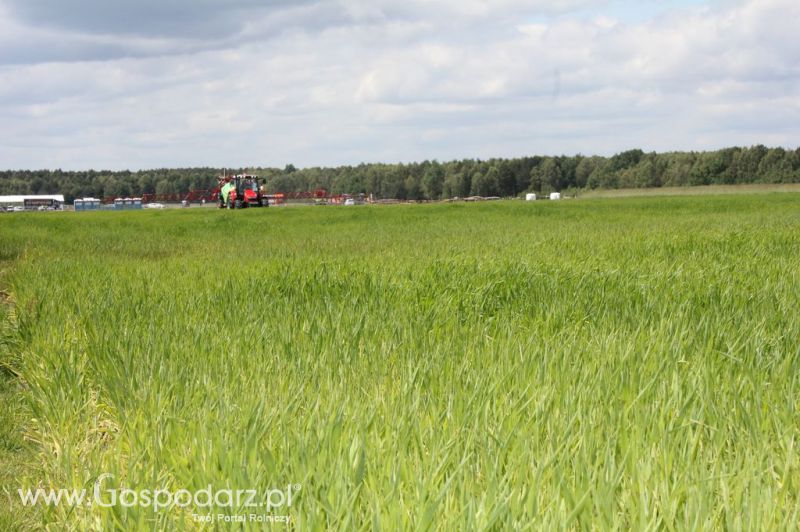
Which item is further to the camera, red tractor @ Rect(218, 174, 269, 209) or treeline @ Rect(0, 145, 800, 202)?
treeline @ Rect(0, 145, 800, 202)

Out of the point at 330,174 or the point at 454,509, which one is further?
the point at 330,174

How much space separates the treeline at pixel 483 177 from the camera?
12225 cm

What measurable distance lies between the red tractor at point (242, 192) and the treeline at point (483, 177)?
83147 mm

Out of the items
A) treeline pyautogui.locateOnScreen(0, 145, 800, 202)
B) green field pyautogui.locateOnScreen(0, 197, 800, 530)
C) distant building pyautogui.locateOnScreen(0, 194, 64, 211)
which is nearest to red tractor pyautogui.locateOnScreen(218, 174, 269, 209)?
green field pyautogui.locateOnScreen(0, 197, 800, 530)

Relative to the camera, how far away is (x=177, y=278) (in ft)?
28.1

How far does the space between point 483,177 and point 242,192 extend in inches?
3694

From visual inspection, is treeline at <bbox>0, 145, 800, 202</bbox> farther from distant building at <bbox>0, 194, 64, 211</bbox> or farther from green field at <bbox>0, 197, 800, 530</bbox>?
green field at <bbox>0, 197, 800, 530</bbox>

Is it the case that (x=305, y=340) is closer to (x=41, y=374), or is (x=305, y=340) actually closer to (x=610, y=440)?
(x=41, y=374)

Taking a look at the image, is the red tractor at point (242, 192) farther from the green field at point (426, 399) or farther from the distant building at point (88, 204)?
the distant building at point (88, 204)

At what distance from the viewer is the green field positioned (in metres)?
2.41

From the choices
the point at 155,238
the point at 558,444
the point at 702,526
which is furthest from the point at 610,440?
the point at 155,238

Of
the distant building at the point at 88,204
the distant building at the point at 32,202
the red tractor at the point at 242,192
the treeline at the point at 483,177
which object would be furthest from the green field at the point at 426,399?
the treeline at the point at 483,177

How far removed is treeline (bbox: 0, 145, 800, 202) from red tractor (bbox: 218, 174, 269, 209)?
273ft

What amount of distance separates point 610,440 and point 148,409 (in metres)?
2.12
